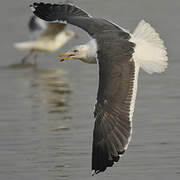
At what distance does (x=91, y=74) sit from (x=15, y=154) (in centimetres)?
453

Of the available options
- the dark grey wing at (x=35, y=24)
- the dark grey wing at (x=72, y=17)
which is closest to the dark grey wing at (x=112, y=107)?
the dark grey wing at (x=72, y=17)

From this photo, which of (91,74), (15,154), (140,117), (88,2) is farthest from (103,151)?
(88,2)

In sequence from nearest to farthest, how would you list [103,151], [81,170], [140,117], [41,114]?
[103,151]
[81,170]
[140,117]
[41,114]

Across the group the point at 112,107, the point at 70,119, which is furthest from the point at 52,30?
the point at 112,107

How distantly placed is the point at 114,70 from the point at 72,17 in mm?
1834

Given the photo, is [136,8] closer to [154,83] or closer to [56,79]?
[56,79]

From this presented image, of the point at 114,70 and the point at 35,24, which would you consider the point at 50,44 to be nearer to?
the point at 35,24

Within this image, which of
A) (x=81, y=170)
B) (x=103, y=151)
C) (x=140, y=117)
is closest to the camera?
(x=103, y=151)

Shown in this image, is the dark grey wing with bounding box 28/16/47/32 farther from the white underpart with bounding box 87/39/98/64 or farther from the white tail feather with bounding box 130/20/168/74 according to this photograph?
the white tail feather with bounding box 130/20/168/74

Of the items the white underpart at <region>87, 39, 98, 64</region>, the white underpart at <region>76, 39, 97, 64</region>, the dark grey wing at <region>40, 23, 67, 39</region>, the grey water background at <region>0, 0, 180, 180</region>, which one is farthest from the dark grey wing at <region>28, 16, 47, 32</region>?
the white underpart at <region>87, 39, 98, 64</region>

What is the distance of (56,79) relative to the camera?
478 inches

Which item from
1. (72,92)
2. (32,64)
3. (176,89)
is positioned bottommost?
(32,64)

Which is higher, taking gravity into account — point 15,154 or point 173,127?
point 173,127

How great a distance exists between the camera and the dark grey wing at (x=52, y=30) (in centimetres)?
1521
